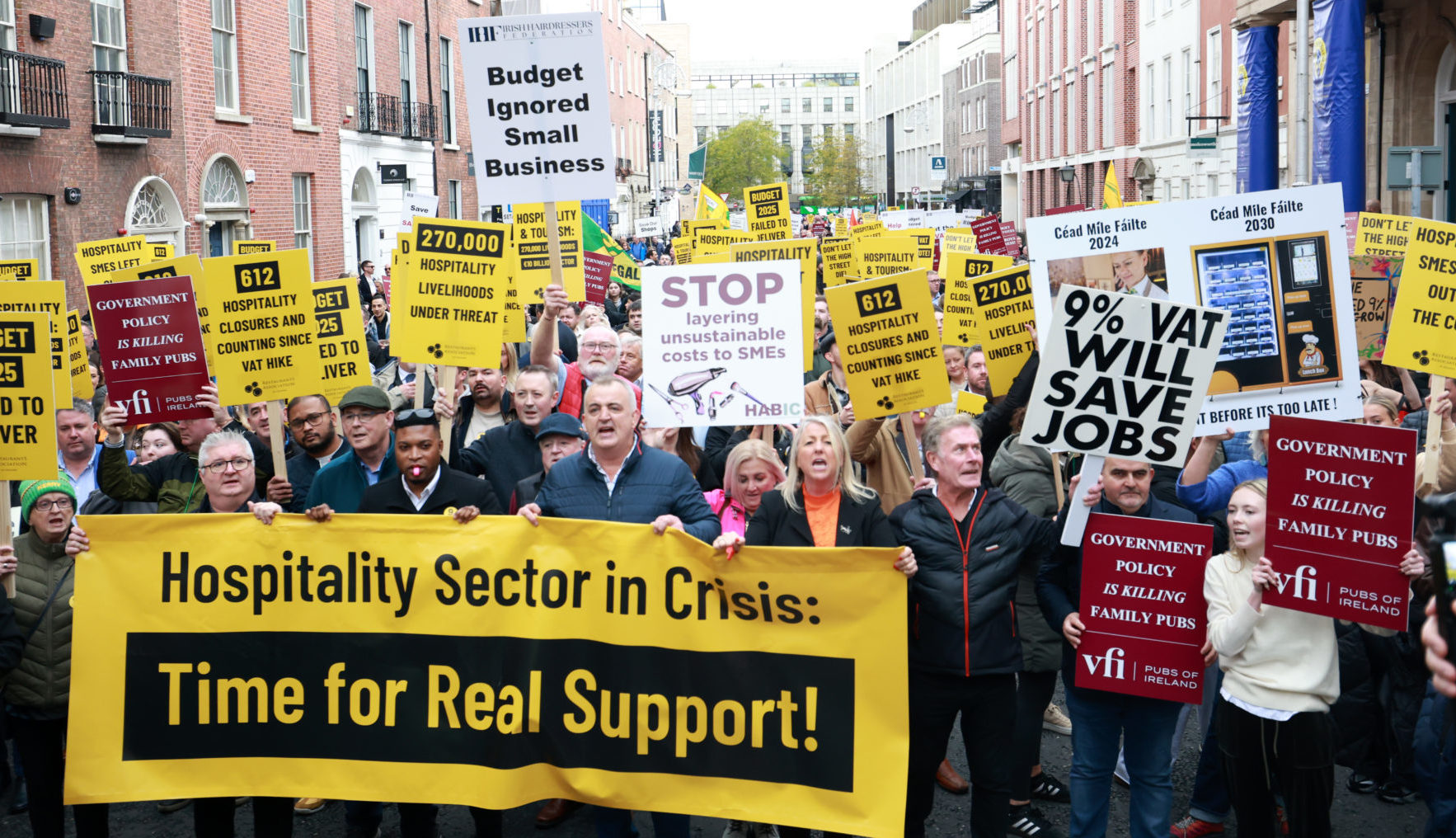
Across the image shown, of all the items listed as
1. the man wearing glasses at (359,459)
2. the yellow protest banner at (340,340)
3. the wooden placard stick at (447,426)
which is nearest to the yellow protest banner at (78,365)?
the yellow protest banner at (340,340)

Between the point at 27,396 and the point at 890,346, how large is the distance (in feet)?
12.9

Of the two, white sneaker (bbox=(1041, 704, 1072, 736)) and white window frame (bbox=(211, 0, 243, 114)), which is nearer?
white sneaker (bbox=(1041, 704, 1072, 736))

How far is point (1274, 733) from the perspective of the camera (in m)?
4.72

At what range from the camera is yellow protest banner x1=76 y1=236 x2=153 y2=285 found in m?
10.6

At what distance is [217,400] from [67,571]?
201 centimetres

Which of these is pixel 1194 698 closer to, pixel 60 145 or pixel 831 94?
pixel 60 145

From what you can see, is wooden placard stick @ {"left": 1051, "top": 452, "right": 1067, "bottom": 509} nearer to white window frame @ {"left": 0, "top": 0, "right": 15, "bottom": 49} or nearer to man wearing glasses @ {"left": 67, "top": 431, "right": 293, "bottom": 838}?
man wearing glasses @ {"left": 67, "top": 431, "right": 293, "bottom": 838}

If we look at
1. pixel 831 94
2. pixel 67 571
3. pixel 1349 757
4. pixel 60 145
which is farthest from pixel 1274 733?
pixel 831 94

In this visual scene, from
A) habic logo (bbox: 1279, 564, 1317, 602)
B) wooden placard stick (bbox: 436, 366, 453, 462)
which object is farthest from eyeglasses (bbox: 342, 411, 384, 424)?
habic logo (bbox: 1279, 564, 1317, 602)

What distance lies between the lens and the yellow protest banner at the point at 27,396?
569 cm

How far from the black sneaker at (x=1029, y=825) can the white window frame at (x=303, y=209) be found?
22322 mm

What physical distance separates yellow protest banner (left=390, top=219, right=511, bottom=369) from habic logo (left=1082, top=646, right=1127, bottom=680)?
13.2 ft

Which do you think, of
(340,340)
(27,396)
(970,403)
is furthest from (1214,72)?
(27,396)

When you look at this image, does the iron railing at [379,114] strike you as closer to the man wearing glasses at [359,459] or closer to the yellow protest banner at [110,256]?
the yellow protest banner at [110,256]
